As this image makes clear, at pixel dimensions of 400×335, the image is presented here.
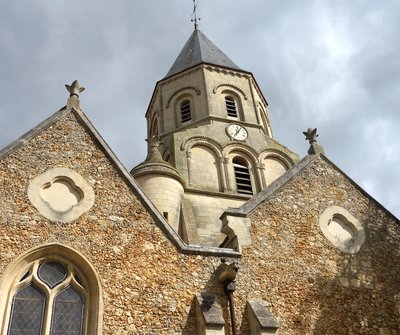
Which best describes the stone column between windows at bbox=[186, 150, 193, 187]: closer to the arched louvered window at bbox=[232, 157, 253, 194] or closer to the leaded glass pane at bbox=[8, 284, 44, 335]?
the arched louvered window at bbox=[232, 157, 253, 194]

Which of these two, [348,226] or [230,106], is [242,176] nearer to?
[230,106]

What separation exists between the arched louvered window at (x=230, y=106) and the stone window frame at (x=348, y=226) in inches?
497

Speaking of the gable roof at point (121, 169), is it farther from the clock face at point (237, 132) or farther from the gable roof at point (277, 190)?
the clock face at point (237, 132)

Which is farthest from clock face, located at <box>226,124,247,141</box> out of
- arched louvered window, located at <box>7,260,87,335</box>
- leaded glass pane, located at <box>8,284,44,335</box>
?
leaded glass pane, located at <box>8,284,44,335</box>

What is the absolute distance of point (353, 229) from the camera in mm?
12375

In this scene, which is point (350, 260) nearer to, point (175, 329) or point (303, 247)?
point (303, 247)

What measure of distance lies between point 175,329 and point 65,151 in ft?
15.7

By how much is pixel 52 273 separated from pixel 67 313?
2.86 ft

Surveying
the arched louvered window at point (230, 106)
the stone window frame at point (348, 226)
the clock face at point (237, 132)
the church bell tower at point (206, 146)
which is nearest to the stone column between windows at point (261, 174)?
the church bell tower at point (206, 146)

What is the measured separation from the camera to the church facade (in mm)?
9047

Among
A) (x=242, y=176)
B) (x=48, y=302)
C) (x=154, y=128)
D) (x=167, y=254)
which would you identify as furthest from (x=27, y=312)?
(x=154, y=128)

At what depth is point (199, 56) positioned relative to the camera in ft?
91.2

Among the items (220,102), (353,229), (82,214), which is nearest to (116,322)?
(82,214)

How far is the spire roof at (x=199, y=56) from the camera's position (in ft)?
87.9
